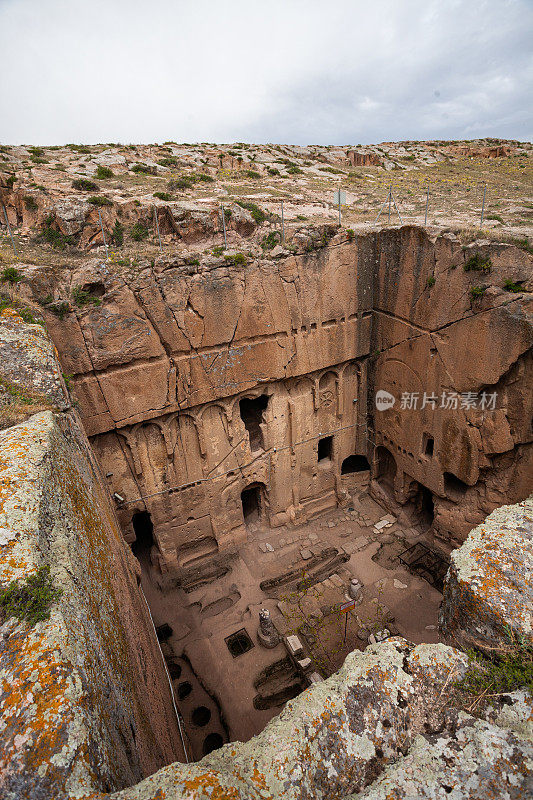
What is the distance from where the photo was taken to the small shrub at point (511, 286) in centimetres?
912

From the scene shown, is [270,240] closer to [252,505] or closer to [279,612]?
[252,505]

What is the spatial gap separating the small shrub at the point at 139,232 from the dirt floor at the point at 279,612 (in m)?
10.1

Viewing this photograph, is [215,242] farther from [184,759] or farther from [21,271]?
[184,759]

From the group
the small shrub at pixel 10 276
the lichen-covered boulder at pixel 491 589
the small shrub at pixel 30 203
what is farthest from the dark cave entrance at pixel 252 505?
the small shrub at pixel 30 203

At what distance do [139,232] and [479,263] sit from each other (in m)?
9.13

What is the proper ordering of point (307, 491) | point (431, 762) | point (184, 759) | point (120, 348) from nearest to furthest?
point (431, 762), point (184, 759), point (120, 348), point (307, 491)

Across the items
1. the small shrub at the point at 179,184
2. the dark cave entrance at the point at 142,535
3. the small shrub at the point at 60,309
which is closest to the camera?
the small shrub at the point at 60,309

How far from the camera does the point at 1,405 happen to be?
6.00m

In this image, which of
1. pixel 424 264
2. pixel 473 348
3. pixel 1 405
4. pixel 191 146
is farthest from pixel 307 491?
pixel 191 146

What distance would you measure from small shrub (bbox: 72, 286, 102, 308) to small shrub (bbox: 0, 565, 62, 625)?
731 centimetres

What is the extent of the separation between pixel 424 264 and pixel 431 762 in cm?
1059

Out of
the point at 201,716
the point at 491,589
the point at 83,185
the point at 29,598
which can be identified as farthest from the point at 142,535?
the point at 83,185

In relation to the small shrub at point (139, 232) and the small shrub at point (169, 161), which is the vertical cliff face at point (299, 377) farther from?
the small shrub at point (169, 161)

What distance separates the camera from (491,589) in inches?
177
